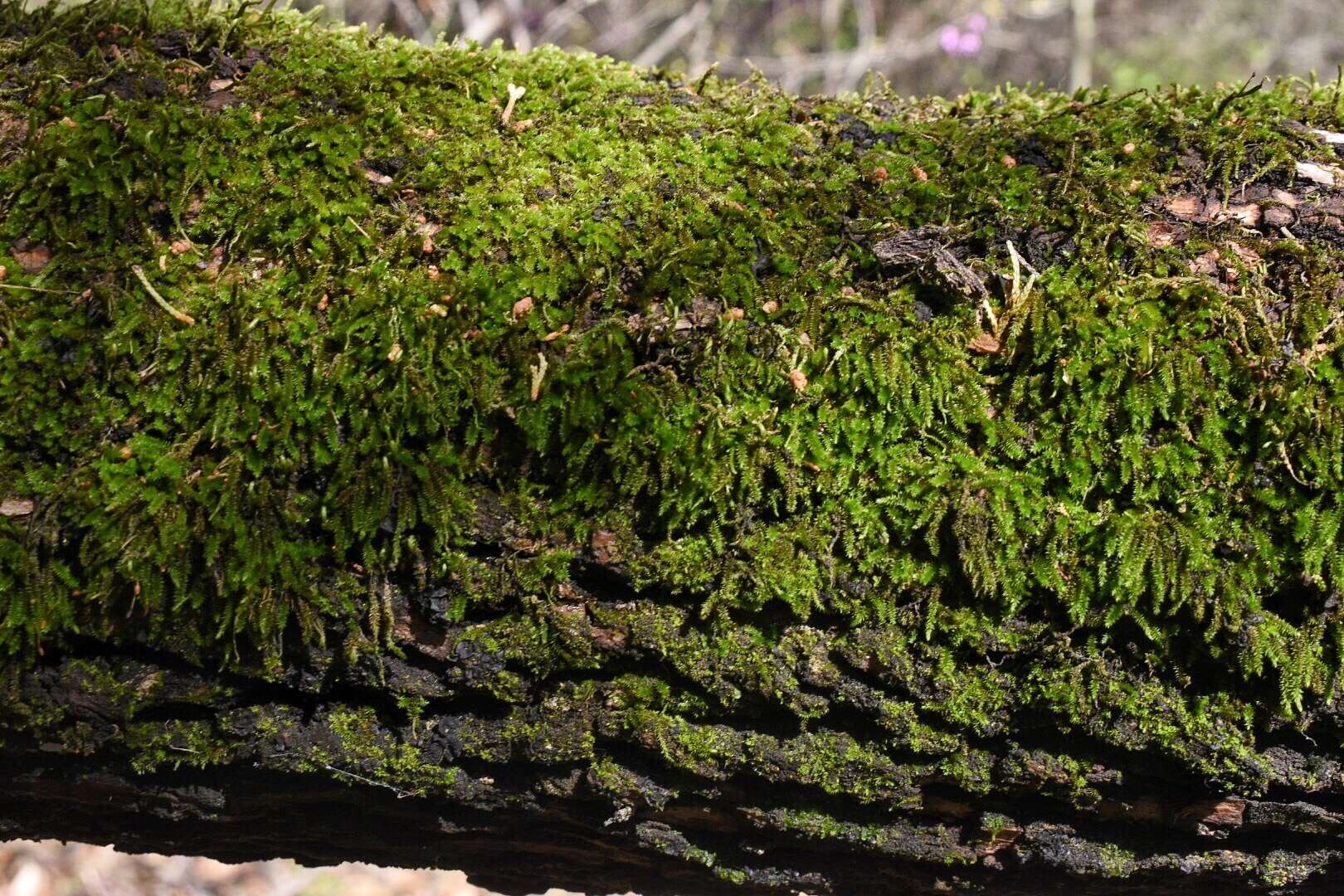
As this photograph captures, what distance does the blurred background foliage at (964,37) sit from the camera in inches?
320

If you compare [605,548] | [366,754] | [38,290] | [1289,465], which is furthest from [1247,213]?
[38,290]

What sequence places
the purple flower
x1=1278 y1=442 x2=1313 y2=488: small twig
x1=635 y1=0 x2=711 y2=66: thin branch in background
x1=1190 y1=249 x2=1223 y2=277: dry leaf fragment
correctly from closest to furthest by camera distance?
x1=1278 y1=442 x2=1313 y2=488: small twig < x1=1190 y1=249 x2=1223 y2=277: dry leaf fragment < x1=635 y1=0 x2=711 y2=66: thin branch in background < the purple flower

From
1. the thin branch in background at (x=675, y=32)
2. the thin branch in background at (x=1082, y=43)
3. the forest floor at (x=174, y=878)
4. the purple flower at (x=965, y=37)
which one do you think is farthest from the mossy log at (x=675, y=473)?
the thin branch in background at (x=1082, y=43)

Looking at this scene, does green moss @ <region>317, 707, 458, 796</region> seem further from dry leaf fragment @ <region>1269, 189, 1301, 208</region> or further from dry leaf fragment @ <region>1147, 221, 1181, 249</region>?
dry leaf fragment @ <region>1269, 189, 1301, 208</region>

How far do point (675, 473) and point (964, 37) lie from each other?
8177mm

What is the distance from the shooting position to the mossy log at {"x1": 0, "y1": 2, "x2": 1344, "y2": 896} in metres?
1.52

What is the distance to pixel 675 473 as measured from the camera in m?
1.53

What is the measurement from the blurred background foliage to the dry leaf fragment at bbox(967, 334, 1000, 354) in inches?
276

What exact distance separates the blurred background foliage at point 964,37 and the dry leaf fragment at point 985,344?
7022mm

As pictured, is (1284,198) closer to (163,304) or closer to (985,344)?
(985,344)

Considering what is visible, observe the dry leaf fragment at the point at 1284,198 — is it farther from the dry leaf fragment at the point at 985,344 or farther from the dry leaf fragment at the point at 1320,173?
the dry leaf fragment at the point at 985,344

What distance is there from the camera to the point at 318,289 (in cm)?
157

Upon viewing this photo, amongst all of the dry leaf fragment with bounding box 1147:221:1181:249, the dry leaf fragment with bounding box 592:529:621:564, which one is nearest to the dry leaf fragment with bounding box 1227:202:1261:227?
the dry leaf fragment with bounding box 1147:221:1181:249

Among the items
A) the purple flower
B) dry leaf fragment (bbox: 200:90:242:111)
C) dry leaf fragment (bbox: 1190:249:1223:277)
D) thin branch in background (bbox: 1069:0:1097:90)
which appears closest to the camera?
dry leaf fragment (bbox: 1190:249:1223:277)
